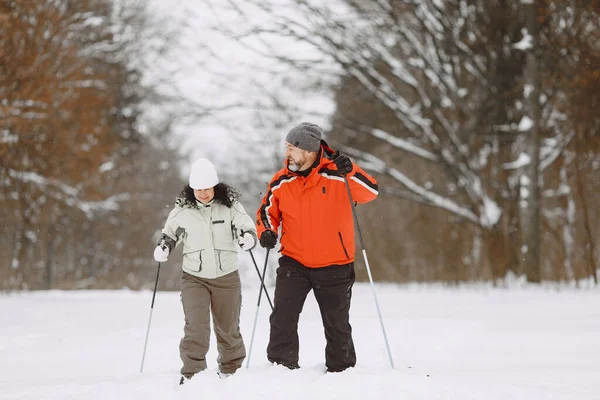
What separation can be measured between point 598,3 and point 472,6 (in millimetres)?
2951

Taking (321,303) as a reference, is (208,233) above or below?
above

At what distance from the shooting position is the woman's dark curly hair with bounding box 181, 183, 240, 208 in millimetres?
5000

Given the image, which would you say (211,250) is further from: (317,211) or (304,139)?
(304,139)

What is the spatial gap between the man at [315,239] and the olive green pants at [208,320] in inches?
18.3

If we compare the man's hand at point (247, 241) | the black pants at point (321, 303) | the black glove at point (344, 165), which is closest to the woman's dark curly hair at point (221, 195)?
the man's hand at point (247, 241)

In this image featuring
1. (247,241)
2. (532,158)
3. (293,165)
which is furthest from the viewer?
(532,158)

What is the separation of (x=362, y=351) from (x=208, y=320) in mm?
1598

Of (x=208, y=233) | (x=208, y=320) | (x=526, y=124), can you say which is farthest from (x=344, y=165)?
(x=526, y=124)

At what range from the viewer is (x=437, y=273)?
42.2 ft

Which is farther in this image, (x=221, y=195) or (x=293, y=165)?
(x=221, y=195)

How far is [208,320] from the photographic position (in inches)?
194

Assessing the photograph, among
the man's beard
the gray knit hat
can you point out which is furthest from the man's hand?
the gray knit hat

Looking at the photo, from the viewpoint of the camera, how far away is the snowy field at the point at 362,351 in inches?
158

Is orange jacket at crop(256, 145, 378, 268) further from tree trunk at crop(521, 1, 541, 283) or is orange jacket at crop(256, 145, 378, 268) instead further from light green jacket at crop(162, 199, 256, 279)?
tree trunk at crop(521, 1, 541, 283)
